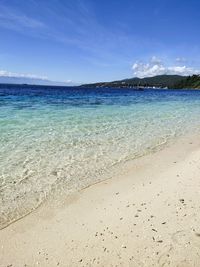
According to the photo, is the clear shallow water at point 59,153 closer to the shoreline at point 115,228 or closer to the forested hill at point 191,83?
the shoreline at point 115,228

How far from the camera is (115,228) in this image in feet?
15.1

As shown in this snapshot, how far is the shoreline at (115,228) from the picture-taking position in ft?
12.8

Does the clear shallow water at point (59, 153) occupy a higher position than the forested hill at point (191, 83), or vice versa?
the clear shallow water at point (59, 153)

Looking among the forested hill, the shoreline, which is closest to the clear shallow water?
the shoreline

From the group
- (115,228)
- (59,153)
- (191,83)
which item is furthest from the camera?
(191,83)

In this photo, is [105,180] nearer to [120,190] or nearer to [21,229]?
[120,190]

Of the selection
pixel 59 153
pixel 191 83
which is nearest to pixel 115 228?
pixel 59 153

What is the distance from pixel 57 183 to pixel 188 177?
318cm

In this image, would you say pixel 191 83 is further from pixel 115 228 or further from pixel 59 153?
pixel 115 228

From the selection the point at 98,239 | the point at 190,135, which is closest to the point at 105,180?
the point at 98,239

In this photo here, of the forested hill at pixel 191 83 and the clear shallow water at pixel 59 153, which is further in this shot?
the forested hill at pixel 191 83

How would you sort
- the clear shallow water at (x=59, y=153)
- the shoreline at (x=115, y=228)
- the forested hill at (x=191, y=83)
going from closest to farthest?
the shoreline at (x=115, y=228) → the clear shallow water at (x=59, y=153) → the forested hill at (x=191, y=83)

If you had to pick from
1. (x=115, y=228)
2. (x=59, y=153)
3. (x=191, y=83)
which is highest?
(x=115, y=228)

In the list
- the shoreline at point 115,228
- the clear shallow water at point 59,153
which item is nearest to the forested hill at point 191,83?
the clear shallow water at point 59,153
